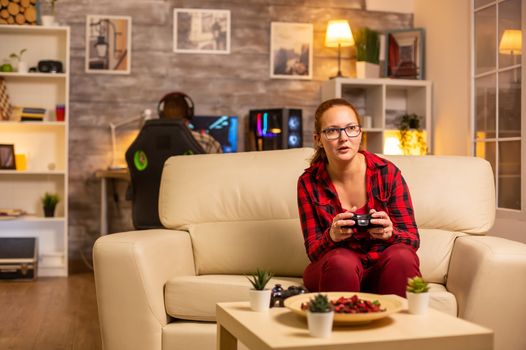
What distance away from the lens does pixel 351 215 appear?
A: 2.34 m

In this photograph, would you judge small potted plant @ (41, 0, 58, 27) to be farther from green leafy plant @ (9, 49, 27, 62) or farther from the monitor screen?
the monitor screen

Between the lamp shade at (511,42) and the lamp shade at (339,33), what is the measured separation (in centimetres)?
140

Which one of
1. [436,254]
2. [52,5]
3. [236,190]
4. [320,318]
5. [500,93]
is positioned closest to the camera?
[320,318]

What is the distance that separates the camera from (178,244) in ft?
9.55

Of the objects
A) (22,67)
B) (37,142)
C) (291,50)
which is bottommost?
(37,142)

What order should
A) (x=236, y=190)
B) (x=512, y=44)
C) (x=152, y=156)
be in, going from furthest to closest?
1. (x=512, y=44)
2. (x=152, y=156)
3. (x=236, y=190)

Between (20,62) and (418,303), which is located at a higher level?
(20,62)

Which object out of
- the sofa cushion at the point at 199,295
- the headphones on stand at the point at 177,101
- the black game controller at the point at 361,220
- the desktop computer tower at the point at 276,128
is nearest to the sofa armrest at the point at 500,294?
the sofa cushion at the point at 199,295

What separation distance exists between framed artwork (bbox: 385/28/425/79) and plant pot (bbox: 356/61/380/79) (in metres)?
0.12

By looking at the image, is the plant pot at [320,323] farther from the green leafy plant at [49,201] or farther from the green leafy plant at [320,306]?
the green leafy plant at [49,201]

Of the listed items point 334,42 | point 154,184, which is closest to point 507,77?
point 334,42

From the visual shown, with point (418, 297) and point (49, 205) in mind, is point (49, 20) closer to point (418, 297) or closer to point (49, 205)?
point (49, 205)

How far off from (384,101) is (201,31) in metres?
1.58

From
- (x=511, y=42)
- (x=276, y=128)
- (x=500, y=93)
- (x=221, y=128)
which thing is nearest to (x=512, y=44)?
(x=511, y=42)
